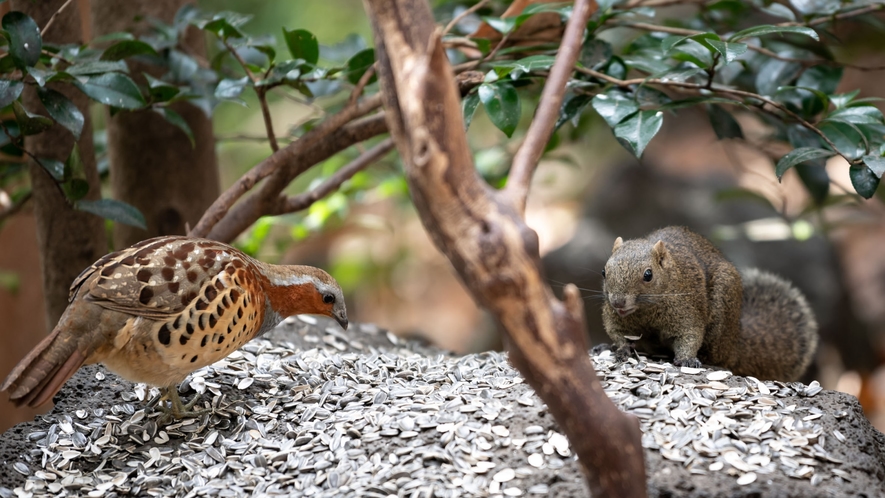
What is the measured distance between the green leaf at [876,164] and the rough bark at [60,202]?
3202 millimetres

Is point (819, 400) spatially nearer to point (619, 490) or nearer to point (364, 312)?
point (619, 490)

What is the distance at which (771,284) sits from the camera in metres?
3.77

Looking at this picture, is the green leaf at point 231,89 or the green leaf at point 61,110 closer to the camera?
the green leaf at point 61,110

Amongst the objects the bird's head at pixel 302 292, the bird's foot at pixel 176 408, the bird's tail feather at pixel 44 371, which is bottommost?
the bird's foot at pixel 176 408

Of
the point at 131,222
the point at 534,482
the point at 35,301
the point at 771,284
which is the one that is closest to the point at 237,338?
the point at 131,222

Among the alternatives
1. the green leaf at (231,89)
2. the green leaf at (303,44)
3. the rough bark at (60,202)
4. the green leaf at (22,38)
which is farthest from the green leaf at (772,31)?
the rough bark at (60,202)

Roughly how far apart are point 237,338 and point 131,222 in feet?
2.73

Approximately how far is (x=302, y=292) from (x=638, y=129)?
1.44 metres

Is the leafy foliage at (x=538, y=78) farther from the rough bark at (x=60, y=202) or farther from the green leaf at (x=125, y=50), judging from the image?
the rough bark at (x=60, y=202)

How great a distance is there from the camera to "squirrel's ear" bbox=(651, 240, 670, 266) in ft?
10.1

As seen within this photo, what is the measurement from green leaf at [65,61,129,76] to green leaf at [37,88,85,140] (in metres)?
0.11

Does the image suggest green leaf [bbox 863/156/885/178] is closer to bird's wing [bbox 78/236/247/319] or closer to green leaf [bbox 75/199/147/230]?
bird's wing [bbox 78/236/247/319]

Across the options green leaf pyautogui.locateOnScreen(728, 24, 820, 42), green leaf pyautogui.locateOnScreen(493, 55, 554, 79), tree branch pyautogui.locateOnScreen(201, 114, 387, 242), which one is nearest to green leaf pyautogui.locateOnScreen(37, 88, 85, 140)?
tree branch pyautogui.locateOnScreen(201, 114, 387, 242)

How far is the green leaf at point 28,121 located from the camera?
2.76 metres
